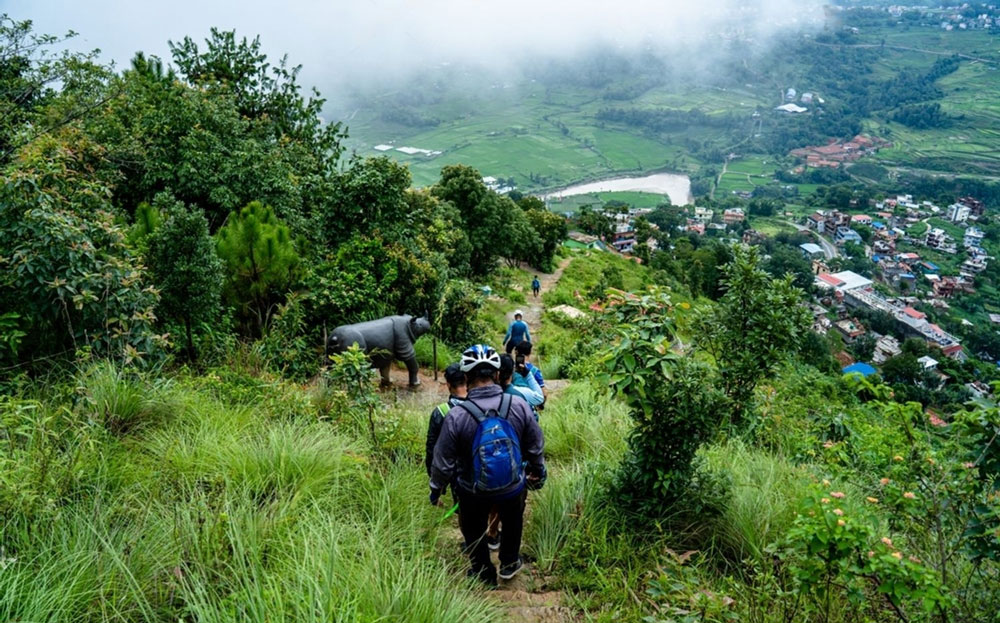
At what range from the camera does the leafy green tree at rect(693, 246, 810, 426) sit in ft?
15.5

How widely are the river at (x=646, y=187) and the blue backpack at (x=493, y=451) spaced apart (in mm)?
86308

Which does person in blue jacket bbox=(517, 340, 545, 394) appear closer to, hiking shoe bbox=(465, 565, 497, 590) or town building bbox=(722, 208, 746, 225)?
hiking shoe bbox=(465, 565, 497, 590)

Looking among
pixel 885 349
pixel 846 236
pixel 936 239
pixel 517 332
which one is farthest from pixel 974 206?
pixel 517 332

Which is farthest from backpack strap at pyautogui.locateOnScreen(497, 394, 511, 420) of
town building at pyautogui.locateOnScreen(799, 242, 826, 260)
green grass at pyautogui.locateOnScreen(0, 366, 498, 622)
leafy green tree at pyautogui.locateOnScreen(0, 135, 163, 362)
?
town building at pyautogui.locateOnScreen(799, 242, 826, 260)

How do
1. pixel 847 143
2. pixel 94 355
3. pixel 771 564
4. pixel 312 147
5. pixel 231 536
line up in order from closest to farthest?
pixel 231 536
pixel 771 564
pixel 94 355
pixel 312 147
pixel 847 143

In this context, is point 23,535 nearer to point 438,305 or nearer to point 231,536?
point 231,536

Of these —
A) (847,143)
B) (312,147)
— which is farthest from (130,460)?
(847,143)

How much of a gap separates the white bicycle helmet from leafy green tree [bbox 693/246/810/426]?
2.40 metres

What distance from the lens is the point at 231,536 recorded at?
8.80ft

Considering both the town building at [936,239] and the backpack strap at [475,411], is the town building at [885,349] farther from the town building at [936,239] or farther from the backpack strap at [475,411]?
the backpack strap at [475,411]

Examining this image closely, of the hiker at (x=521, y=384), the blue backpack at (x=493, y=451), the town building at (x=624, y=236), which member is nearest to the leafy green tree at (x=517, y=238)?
the hiker at (x=521, y=384)

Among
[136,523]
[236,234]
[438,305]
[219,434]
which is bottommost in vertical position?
[438,305]

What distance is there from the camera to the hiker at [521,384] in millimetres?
5015

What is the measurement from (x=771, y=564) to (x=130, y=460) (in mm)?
3894
